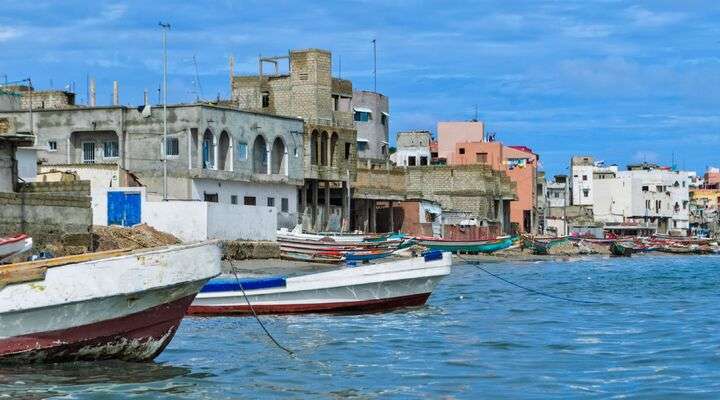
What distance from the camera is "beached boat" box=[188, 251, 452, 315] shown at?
25297 mm

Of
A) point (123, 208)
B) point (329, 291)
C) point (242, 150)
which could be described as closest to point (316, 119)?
point (242, 150)

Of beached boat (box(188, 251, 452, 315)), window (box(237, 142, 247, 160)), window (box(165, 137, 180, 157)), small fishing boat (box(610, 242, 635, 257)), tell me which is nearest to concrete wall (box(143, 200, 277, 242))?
window (box(165, 137, 180, 157))

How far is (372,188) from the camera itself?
6569 centimetres

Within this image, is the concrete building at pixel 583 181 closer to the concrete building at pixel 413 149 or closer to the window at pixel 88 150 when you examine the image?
the concrete building at pixel 413 149

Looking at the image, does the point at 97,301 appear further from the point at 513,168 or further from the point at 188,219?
the point at 513,168

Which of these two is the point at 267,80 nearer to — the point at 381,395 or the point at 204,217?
the point at 204,217

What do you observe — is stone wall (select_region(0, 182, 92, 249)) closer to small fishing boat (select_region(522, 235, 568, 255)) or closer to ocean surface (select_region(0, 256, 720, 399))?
ocean surface (select_region(0, 256, 720, 399))

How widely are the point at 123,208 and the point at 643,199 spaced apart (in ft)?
262

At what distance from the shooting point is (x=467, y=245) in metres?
65.4

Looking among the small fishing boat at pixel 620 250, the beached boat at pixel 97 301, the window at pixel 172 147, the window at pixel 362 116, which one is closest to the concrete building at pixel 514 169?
the small fishing boat at pixel 620 250

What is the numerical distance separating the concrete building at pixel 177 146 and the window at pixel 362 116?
A: 22.3 m

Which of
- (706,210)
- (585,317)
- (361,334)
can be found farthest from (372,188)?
(706,210)

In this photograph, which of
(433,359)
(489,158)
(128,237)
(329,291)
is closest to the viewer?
(433,359)

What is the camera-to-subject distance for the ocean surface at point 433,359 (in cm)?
1536
